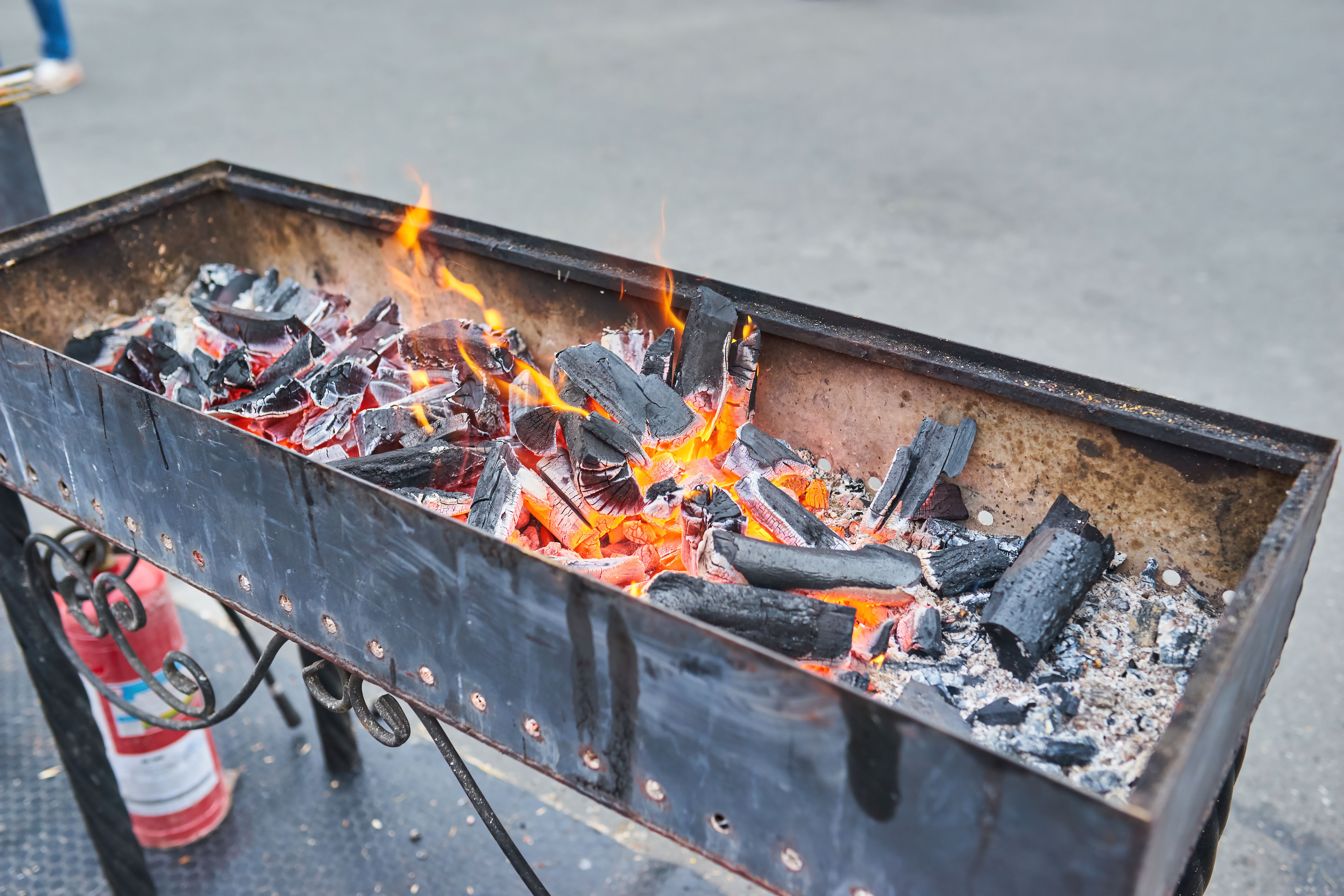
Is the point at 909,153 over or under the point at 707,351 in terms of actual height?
under

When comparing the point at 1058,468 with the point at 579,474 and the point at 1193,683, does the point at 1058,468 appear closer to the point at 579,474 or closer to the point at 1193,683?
the point at 1193,683

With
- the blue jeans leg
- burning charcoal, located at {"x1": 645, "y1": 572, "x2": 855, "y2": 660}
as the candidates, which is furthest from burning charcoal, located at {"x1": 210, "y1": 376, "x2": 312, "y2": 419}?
the blue jeans leg

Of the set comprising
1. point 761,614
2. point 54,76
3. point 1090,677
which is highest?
point 54,76

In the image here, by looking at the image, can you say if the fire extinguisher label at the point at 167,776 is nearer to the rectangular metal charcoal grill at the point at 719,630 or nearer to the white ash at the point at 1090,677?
the rectangular metal charcoal grill at the point at 719,630

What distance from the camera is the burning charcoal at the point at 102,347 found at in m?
1.71

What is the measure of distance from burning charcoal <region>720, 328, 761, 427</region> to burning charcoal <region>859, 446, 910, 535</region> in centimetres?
25

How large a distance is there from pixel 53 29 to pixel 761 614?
6239mm

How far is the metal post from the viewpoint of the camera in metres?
2.17

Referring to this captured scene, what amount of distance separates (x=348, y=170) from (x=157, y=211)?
3.48 meters

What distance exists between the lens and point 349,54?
293 inches

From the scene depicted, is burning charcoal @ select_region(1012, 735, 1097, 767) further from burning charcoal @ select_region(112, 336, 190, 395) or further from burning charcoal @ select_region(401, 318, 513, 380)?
burning charcoal @ select_region(112, 336, 190, 395)

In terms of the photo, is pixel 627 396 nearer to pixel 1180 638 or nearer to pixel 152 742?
pixel 1180 638

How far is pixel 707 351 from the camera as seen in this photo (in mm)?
1461

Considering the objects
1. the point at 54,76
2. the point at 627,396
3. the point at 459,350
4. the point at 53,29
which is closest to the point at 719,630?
the point at 627,396
